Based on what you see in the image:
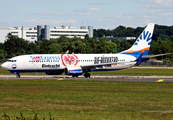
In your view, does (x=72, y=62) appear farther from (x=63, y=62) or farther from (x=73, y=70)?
(x=73, y=70)

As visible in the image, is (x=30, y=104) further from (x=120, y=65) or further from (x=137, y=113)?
(x=120, y=65)

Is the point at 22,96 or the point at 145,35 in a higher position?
the point at 145,35

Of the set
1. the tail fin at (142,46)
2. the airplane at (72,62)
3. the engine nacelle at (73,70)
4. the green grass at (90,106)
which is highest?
the tail fin at (142,46)

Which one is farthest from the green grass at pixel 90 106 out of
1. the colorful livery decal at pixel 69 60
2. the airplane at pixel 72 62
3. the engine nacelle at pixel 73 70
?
the colorful livery decal at pixel 69 60

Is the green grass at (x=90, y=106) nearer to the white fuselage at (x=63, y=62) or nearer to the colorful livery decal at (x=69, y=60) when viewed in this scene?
the white fuselage at (x=63, y=62)

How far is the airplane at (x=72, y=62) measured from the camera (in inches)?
2185

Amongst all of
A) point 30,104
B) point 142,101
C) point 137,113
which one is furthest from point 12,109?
point 142,101

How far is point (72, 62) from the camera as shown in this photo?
192 feet

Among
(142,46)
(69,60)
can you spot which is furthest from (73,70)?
(142,46)

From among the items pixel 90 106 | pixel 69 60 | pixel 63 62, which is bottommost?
pixel 90 106

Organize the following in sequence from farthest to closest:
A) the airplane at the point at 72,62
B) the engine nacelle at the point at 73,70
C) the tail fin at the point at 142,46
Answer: the tail fin at the point at 142,46, the engine nacelle at the point at 73,70, the airplane at the point at 72,62

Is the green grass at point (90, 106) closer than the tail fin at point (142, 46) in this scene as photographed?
Yes

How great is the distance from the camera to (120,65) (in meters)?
62.2

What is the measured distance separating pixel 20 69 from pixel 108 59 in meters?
16.7
